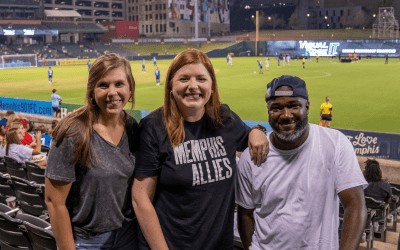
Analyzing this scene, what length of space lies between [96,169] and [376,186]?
626cm

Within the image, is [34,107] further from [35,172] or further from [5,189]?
[5,189]

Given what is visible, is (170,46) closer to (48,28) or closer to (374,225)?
(48,28)

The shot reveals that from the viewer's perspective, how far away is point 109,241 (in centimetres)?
284

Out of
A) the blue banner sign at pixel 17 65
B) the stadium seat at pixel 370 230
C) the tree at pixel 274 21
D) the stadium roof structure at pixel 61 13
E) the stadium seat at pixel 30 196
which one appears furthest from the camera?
the tree at pixel 274 21

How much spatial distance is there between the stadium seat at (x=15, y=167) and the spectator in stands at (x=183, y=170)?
18.7ft

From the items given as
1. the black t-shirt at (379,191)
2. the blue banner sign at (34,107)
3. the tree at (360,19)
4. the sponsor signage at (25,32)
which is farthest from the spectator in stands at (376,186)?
the tree at (360,19)

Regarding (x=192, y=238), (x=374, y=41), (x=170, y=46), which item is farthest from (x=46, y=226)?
(x=170, y=46)

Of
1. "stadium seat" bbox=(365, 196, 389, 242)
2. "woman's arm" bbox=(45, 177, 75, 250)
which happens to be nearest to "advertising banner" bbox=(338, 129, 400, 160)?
"stadium seat" bbox=(365, 196, 389, 242)

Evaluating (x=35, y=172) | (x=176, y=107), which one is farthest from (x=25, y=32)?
(x=176, y=107)

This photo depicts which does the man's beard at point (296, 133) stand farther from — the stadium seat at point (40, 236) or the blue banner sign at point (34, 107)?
the blue banner sign at point (34, 107)

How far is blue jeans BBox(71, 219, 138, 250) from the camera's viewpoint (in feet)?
9.27

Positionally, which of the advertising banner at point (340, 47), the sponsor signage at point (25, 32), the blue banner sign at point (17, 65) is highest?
the sponsor signage at point (25, 32)

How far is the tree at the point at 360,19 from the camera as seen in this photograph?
132 meters

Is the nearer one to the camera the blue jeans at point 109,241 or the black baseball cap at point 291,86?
the black baseball cap at point 291,86
